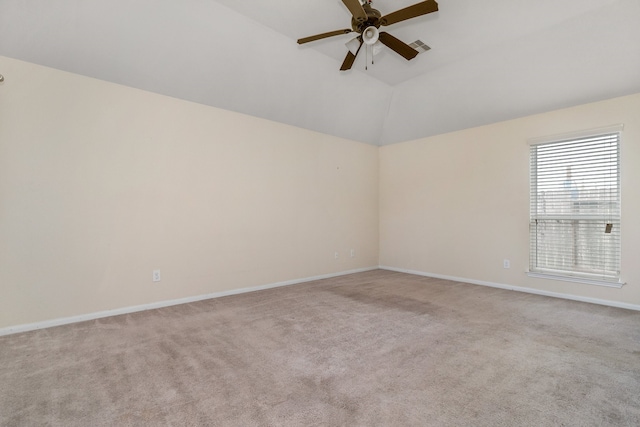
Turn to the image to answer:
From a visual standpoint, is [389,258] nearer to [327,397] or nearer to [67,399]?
[327,397]

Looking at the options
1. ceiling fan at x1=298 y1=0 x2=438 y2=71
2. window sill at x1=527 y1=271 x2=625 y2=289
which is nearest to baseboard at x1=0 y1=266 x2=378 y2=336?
ceiling fan at x1=298 y1=0 x2=438 y2=71

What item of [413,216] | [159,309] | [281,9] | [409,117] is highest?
[281,9]

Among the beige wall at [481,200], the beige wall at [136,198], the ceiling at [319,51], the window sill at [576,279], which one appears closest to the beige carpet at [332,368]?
the window sill at [576,279]

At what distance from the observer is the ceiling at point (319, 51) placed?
2709 millimetres

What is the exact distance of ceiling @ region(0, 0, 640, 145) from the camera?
8.89 ft

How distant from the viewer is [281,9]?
9.52 ft

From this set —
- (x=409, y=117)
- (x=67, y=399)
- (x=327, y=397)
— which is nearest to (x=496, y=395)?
(x=327, y=397)

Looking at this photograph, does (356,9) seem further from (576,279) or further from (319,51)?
(576,279)

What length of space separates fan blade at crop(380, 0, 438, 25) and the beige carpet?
8.08 ft

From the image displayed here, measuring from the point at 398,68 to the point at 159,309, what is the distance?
4219 millimetres

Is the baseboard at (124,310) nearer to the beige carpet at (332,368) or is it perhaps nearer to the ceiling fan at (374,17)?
the beige carpet at (332,368)

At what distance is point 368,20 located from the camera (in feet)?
7.55

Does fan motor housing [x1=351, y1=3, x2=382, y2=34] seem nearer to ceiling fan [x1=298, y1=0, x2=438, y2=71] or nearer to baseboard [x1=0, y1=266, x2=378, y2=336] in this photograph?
ceiling fan [x1=298, y1=0, x2=438, y2=71]

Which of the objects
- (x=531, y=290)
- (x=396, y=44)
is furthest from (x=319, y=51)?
(x=531, y=290)
